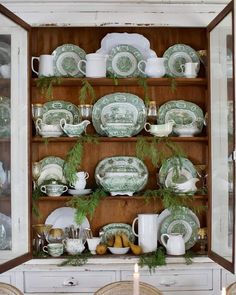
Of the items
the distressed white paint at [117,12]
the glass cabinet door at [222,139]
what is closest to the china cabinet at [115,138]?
the glass cabinet door at [222,139]

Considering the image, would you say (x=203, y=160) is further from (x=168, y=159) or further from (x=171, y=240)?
(x=171, y=240)

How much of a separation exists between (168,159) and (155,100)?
0.36 metres

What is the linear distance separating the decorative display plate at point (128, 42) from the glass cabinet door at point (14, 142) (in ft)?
1.60

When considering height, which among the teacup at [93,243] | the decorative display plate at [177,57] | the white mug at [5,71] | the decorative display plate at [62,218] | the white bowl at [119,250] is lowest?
the white bowl at [119,250]

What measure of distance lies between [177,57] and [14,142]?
3.51 ft

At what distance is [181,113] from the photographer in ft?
10.9

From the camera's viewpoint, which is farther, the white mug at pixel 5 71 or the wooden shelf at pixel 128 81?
the wooden shelf at pixel 128 81

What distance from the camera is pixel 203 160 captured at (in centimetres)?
336

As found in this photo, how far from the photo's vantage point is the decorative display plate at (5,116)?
2.83 m

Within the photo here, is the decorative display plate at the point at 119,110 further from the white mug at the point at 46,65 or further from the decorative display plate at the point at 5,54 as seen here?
the decorative display plate at the point at 5,54

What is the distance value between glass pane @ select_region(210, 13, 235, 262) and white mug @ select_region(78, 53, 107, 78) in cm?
59

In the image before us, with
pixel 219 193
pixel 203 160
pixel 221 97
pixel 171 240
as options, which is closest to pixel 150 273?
pixel 171 240

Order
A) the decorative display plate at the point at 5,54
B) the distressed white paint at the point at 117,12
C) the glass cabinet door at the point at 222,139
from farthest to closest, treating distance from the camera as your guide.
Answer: the distressed white paint at the point at 117,12
the decorative display plate at the point at 5,54
the glass cabinet door at the point at 222,139

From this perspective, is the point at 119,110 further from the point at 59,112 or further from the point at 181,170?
the point at 181,170
